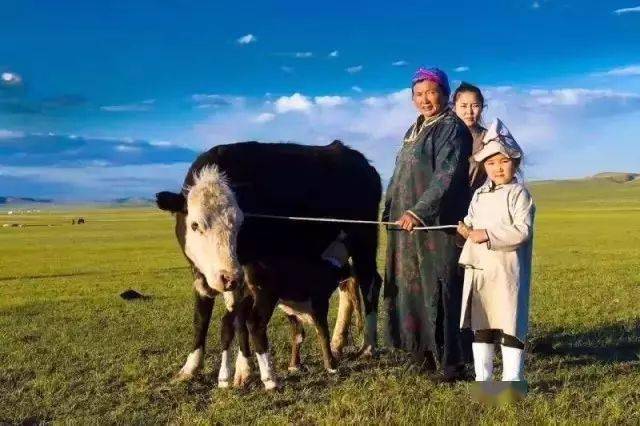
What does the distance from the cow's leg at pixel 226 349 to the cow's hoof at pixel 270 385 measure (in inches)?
14.8

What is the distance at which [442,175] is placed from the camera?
5.75 meters

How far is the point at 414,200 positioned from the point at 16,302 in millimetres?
10240

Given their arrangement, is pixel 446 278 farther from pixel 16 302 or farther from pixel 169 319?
pixel 16 302

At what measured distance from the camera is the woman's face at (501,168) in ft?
16.6

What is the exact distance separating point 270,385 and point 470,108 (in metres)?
3.24

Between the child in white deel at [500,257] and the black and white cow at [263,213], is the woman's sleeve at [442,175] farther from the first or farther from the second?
the black and white cow at [263,213]

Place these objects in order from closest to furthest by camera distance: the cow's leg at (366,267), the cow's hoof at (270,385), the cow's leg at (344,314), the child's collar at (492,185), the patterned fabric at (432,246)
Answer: the child's collar at (492,185)
the patterned fabric at (432,246)
the cow's hoof at (270,385)
the cow's leg at (344,314)
the cow's leg at (366,267)

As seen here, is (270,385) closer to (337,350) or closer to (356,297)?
(337,350)

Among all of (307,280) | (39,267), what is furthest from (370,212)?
(39,267)

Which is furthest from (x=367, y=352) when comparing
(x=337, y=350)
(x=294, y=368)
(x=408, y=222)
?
(x=408, y=222)

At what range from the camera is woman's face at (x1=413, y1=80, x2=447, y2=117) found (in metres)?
5.91

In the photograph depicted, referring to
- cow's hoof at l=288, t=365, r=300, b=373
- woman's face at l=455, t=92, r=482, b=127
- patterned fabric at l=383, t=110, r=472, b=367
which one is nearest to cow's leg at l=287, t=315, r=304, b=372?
cow's hoof at l=288, t=365, r=300, b=373

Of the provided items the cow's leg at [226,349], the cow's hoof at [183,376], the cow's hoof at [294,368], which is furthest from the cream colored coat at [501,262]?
the cow's hoof at [183,376]

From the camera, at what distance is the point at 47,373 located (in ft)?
22.6
